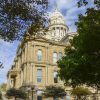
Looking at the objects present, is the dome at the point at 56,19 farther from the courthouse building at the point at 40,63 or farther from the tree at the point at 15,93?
the tree at the point at 15,93

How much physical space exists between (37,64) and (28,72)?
2.25 meters

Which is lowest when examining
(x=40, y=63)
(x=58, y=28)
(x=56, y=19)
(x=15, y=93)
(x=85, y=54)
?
(x=15, y=93)

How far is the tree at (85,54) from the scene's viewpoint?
23.0m

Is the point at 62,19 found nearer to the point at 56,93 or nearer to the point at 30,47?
the point at 30,47

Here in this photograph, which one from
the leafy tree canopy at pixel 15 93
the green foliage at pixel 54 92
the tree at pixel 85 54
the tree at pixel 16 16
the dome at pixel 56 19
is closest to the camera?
the tree at pixel 16 16

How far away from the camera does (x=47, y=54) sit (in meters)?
59.7

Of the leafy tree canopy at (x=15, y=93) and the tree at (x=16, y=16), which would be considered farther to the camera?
the leafy tree canopy at (x=15, y=93)

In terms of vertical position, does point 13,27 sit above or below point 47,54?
below

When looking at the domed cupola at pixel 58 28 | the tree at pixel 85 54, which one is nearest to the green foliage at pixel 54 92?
the tree at pixel 85 54

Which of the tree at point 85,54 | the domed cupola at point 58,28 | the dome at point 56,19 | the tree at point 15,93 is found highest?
the dome at point 56,19

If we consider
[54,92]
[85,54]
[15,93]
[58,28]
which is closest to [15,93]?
[15,93]

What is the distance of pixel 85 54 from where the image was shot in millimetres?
24797

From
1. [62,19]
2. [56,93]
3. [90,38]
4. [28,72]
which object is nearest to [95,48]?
[90,38]

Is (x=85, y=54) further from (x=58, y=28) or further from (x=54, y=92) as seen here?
(x=58, y=28)
